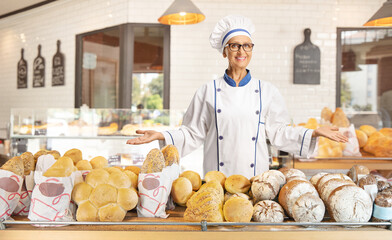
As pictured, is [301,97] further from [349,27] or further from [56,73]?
[56,73]

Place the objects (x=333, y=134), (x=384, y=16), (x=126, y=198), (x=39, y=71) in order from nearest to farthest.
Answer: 1. (x=126, y=198)
2. (x=333, y=134)
3. (x=384, y=16)
4. (x=39, y=71)

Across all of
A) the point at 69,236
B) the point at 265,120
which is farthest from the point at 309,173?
the point at 69,236

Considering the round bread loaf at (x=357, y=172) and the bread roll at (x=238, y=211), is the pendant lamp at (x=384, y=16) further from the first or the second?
the bread roll at (x=238, y=211)

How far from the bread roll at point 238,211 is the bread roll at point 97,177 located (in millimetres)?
397

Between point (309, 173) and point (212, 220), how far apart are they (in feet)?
6.83

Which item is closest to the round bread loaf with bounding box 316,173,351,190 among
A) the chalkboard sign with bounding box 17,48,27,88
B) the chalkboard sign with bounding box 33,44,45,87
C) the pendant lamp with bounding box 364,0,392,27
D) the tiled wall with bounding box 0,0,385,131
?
the pendant lamp with bounding box 364,0,392,27

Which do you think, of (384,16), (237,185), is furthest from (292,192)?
(384,16)

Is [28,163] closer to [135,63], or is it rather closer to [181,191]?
[181,191]

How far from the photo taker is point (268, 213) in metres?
1.11

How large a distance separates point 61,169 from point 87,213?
0.52 feet

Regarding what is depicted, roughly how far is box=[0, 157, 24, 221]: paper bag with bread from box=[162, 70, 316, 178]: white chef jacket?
124 centimetres

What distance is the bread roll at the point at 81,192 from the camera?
1150mm

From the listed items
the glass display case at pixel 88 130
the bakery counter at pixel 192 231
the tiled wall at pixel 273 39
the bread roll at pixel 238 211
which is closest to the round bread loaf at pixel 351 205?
the bakery counter at pixel 192 231

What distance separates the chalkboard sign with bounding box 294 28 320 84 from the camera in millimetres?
5426
